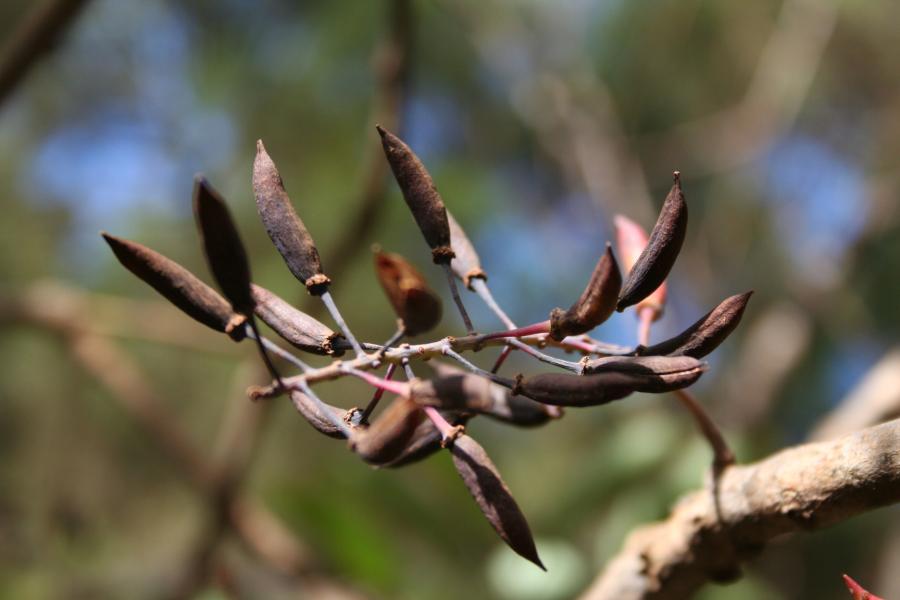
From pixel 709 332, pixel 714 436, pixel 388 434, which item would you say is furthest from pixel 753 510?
pixel 388 434

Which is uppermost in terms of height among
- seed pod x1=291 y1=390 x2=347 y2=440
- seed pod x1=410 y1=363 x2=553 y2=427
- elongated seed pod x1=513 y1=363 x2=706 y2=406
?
elongated seed pod x1=513 y1=363 x2=706 y2=406

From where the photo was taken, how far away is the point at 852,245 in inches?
77.6

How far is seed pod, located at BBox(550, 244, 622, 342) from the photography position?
38 cm

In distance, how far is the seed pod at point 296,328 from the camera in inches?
17.2

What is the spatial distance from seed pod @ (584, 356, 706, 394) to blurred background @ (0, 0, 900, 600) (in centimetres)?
129

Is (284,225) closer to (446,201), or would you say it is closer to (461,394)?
(461,394)

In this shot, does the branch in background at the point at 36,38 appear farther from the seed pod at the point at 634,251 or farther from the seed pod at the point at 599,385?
the seed pod at the point at 599,385

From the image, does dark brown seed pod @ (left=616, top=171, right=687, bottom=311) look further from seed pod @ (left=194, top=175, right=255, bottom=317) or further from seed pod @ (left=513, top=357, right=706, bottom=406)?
seed pod @ (left=194, top=175, right=255, bottom=317)

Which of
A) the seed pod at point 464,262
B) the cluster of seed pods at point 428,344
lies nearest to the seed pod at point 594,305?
the cluster of seed pods at point 428,344

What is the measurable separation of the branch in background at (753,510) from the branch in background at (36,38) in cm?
88

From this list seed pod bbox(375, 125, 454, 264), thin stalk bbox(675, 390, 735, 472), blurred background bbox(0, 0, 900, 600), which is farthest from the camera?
blurred background bbox(0, 0, 900, 600)

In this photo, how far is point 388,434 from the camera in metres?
0.38

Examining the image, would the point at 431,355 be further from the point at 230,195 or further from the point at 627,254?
the point at 230,195

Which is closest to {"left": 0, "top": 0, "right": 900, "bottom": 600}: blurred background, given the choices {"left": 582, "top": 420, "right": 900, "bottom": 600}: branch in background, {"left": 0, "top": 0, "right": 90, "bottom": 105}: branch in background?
{"left": 0, "top": 0, "right": 90, "bottom": 105}: branch in background
